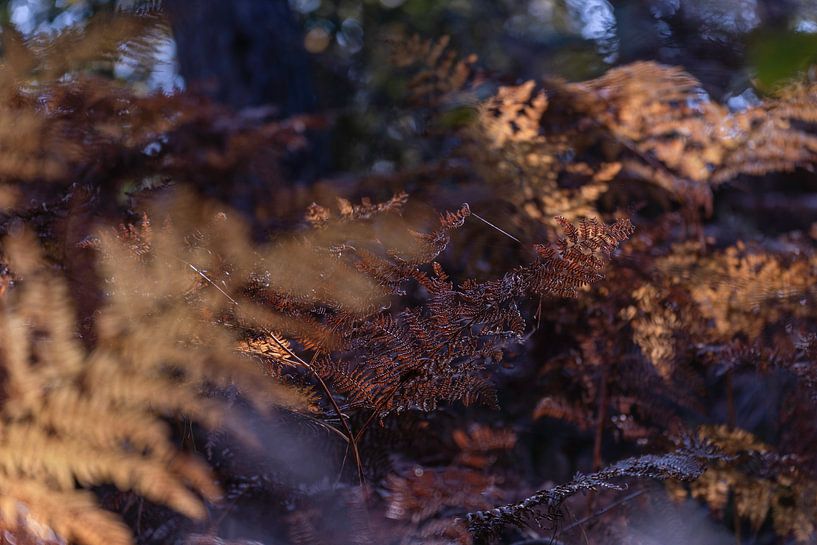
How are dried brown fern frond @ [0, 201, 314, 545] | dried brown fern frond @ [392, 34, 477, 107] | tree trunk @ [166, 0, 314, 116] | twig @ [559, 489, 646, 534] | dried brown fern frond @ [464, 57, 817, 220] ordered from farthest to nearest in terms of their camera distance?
tree trunk @ [166, 0, 314, 116] → dried brown fern frond @ [392, 34, 477, 107] → dried brown fern frond @ [464, 57, 817, 220] → twig @ [559, 489, 646, 534] → dried brown fern frond @ [0, 201, 314, 545]

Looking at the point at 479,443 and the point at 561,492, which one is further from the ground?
the point at 561,492

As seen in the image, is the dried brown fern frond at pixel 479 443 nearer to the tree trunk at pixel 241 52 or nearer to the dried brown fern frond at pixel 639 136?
the dried brown fern frond at pixel 639 136

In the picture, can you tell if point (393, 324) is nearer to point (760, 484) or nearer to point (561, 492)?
point (561, 492)

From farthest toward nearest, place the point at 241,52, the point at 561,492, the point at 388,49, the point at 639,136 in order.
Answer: the point at 388,49 → the point at 241,52 → the point at 639,136 → the point at 561,492

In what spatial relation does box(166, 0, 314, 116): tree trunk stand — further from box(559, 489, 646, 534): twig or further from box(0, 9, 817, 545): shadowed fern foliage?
box(559, 489, 646, 534): twig

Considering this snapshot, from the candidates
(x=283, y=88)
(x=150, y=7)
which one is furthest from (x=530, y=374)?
(x=283, y=88)

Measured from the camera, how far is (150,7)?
142 cm

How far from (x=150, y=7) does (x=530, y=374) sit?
1.03 metres

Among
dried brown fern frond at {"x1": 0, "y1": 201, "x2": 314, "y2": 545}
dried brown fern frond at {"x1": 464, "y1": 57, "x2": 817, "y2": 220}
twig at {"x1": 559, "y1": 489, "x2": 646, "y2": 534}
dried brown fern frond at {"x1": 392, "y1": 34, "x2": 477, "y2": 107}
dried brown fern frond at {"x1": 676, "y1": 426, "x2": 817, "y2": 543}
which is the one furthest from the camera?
dried brown fern frond at {"x1": 392, "y1": 34, "x2": 477, "y2": 107}

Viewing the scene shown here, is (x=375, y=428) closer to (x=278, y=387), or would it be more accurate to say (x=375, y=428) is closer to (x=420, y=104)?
(x=278, y=387)

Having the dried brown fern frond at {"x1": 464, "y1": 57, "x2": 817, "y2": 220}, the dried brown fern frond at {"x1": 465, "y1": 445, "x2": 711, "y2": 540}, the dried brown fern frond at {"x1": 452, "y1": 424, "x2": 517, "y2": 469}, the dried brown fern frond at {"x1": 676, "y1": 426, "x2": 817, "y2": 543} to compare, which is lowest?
the dried brown fern frond at {"x1": 676, "y1": 426, "x2": 817, "y2": 543}

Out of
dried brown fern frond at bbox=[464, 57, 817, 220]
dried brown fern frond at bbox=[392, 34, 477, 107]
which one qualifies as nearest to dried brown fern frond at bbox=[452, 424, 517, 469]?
dried brown fern frond at bbox=[464, 57, 817, 220]

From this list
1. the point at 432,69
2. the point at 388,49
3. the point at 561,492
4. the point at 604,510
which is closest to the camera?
the point at 561,492

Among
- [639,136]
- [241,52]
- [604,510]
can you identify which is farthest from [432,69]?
[604,510]
